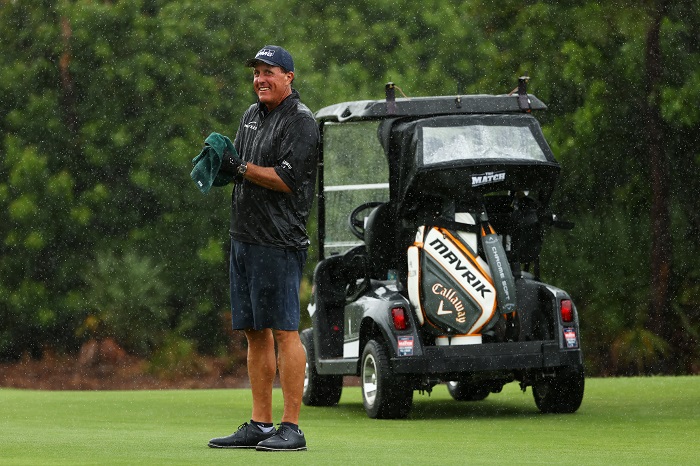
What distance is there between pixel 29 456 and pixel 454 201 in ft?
16.3

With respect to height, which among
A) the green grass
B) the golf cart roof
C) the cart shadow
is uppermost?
the golf cart roof

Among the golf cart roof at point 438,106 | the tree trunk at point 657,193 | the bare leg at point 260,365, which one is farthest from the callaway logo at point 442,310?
the tree trunk at point 657,193

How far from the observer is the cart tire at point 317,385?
1420cm

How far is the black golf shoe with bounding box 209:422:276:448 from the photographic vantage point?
852 cm

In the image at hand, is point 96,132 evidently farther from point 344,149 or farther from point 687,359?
point 344,149

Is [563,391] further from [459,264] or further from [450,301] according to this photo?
[459,264]

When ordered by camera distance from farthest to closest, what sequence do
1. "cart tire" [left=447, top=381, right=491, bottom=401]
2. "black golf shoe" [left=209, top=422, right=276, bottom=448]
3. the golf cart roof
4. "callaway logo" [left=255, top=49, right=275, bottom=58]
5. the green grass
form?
"cart tire" [left=447, top=381, right=491, bottom=401] → the golf cart roof → "black golf shoe" [left=209, top=422, right=276, bottom=448] → "callaway logo" [left=255, top=49, right=275, bottom=58] → the green grass

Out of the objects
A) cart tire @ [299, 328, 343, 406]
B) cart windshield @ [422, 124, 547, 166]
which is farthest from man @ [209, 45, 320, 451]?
cart tire @ [299, 328, 343, 406]

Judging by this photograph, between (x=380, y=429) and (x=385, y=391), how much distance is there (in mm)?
1075

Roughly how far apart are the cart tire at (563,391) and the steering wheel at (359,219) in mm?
2130

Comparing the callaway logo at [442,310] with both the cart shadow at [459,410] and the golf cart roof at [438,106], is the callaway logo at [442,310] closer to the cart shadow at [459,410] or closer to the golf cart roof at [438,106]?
the cart shadow at [459,410]

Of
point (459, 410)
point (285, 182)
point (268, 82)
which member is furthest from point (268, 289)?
point (459, 410)

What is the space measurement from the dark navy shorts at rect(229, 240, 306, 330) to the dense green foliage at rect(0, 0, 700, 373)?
591 inches

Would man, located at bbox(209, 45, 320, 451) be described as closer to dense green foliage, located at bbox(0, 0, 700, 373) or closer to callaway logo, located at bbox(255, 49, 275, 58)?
callaway logo, located at bbox(255, 49, 275, 58)
